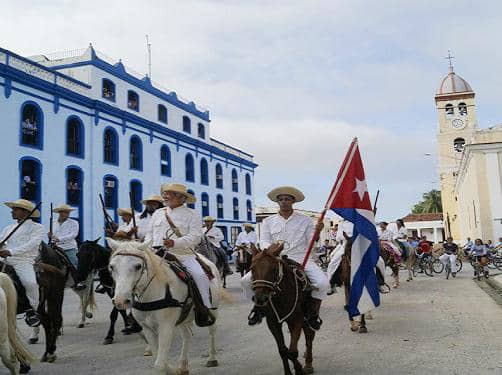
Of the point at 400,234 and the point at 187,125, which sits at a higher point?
the point at 187,125

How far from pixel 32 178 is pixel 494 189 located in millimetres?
25646

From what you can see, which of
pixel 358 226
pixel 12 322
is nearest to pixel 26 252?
pixel 12 322

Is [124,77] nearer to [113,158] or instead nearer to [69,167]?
[113,158]

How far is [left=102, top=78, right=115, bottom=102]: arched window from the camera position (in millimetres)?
26375

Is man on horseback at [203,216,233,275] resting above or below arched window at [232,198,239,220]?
below

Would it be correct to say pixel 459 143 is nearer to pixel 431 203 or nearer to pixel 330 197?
pixel 431 203

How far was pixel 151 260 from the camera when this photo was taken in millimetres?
5078

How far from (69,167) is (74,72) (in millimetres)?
5566

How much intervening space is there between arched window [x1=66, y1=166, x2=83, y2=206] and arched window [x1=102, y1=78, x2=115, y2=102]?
482 centimetres

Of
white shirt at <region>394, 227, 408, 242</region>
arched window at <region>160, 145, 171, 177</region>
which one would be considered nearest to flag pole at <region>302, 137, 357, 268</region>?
white shirt at <region>394, 227, 408, 242</region>

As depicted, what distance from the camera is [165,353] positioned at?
4777mm

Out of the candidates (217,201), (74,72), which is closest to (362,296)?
(74,72)

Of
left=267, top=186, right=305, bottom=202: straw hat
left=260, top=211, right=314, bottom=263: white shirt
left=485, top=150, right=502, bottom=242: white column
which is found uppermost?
left=485, top=150, right=502, bottom=242: white column

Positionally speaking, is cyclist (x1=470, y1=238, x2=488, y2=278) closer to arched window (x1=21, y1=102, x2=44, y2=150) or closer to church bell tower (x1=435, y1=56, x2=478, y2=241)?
arched window (x1=21, y1=102, x2=44, y2=150)
